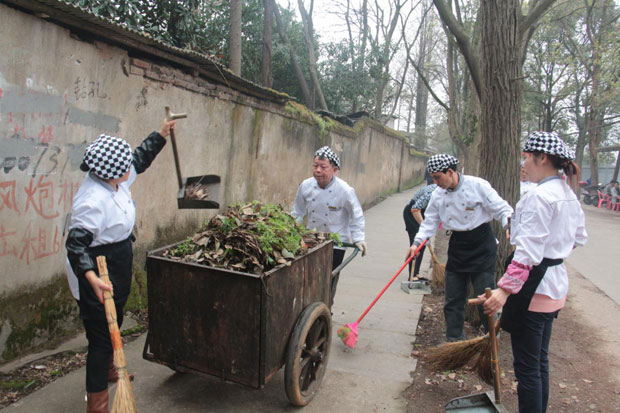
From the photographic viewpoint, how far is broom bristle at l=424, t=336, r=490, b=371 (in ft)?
10.9

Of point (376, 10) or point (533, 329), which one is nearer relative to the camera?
point (533, 329)

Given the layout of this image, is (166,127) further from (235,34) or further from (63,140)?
(235,34)

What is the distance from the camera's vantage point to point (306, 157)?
364 inches

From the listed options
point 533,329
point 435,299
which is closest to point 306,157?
point 435,299

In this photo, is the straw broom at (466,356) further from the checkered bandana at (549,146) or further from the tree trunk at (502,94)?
the tree trunk at (502,94)

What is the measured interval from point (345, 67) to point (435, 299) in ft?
39.6

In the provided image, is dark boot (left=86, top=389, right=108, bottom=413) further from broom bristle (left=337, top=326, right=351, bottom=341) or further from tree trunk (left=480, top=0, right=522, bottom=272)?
tree trunk (left=480, top=0, right=522, bottom=272)

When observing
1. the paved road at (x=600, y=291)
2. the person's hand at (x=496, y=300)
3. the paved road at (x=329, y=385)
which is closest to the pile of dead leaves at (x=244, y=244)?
the paved road at (x=329, y=385)

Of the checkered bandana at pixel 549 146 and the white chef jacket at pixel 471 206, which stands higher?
the checkered bandana at pixel 549 146

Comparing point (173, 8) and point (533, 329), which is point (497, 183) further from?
point (173, 8)

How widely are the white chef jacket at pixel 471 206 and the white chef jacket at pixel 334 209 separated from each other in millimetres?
887

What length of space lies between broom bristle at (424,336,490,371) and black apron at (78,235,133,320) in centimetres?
238

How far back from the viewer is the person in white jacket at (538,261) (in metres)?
2.55

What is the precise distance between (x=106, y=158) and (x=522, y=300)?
2.63 metres
